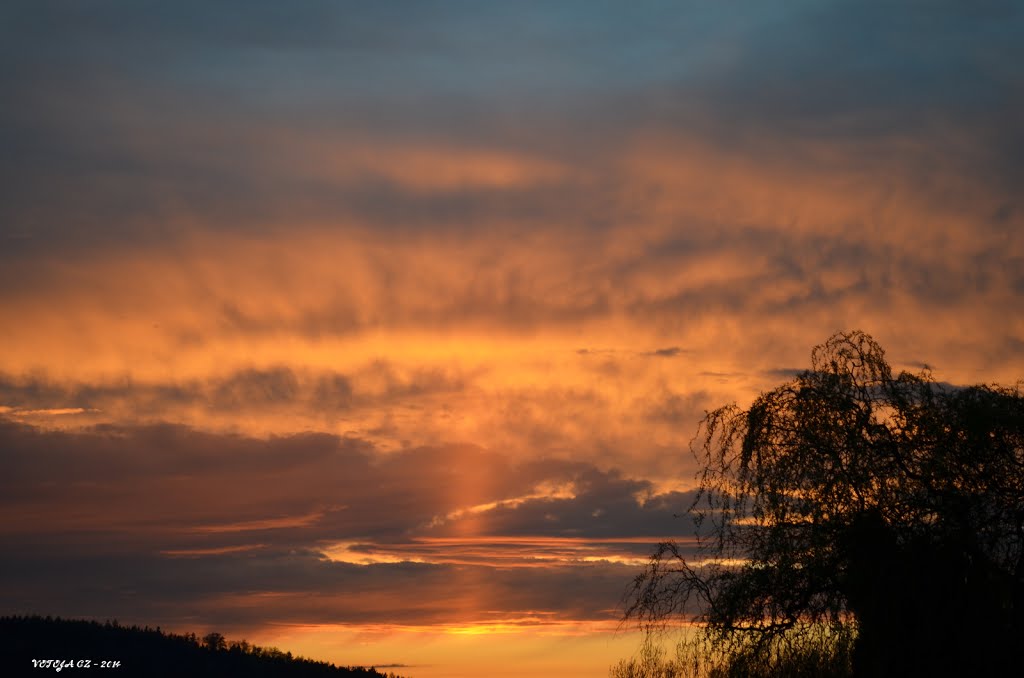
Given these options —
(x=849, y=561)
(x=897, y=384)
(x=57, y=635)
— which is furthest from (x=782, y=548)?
(x=57, y=635)

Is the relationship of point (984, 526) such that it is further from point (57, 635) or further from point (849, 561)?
point (57, 635)

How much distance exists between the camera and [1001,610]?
2144 centimetres

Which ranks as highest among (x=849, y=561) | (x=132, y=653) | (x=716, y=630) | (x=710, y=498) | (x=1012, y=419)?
(x=1012, y=419)

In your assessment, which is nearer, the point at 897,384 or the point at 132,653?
the point at 897,384

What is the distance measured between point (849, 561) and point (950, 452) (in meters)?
3.29

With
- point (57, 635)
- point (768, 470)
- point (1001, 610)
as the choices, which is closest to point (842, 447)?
point (768, 470)

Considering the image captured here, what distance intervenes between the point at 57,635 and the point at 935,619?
196m

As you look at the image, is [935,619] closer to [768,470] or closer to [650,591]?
[768,470]

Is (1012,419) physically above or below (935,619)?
above

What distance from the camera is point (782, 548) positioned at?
22109 millimetres

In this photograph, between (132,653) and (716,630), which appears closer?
(716,630)

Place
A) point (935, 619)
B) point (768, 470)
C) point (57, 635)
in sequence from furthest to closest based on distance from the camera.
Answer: point (57, 635)
point (768, 470)
point (935, 619)

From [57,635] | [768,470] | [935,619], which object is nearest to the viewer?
[935,619]

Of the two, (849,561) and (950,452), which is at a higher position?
(950,452)
